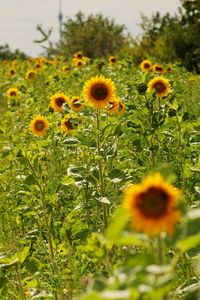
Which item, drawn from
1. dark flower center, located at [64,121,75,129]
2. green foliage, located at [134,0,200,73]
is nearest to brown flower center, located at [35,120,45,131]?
dark flower center, located at [64,121,75,129]

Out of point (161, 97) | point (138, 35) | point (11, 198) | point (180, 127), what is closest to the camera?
point (180, 127)

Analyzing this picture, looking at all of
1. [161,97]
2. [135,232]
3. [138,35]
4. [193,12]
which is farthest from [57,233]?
[138,35]

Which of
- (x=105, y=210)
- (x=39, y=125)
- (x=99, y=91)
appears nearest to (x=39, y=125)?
(x=39, y=125)

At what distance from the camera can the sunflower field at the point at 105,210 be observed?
46.9 inches

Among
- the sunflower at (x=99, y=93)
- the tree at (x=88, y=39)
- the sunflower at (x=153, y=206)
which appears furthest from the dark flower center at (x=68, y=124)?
the tree at (x=88, y=39)

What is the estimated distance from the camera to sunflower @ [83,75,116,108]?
3.41 metres

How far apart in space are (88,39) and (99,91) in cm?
1933

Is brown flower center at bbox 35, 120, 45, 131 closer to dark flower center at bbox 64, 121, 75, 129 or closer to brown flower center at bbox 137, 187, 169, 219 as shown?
dark flower center at bbox 64, 121, 75, 129

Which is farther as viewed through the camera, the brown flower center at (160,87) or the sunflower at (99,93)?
the brown flower center at (160,87)

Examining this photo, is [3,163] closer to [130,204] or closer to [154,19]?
[130,204]

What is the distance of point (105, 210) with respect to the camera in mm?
2996

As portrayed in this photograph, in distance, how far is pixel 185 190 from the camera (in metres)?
3.50

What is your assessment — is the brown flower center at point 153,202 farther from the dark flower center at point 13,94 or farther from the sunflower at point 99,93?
the dark flower center at point 13,94

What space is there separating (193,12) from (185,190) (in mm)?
12204
